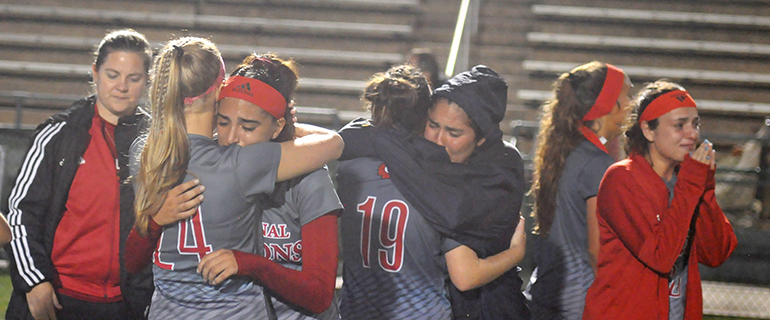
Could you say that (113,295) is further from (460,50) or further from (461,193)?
(460,50)

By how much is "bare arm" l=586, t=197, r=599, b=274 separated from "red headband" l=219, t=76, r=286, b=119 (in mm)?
1180

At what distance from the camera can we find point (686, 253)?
2225mm

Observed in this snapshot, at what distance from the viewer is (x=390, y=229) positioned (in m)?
2.02

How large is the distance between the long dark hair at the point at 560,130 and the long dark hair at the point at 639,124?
9.9 inches

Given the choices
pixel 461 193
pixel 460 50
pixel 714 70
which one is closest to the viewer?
pixel 461 193

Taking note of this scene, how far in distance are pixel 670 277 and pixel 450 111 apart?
2.88 feet

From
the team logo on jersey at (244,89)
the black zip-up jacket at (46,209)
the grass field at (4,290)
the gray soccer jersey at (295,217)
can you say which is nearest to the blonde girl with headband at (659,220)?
the gray soccer jersey at (295,217)

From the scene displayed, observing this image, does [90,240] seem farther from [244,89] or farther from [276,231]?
[244,89]

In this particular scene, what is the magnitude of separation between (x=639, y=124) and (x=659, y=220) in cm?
37

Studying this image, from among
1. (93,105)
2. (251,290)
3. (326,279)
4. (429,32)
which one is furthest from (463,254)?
(429,32)

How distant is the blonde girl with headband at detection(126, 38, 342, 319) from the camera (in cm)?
170

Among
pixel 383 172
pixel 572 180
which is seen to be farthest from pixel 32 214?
pixel 572 180

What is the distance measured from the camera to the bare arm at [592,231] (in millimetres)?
2361

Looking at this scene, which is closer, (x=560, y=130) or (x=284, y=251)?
(x=284, y=251)
